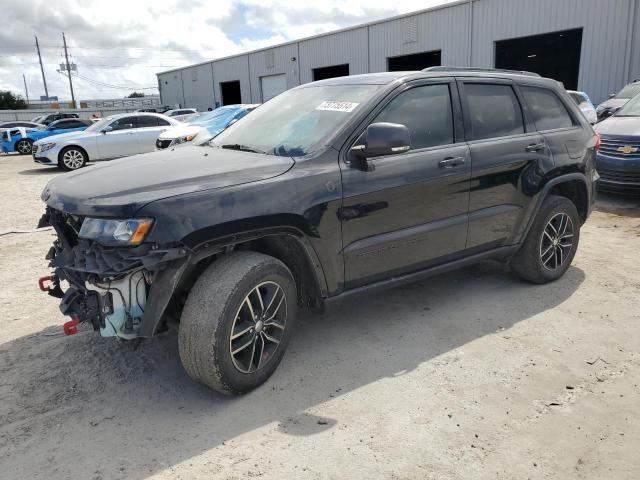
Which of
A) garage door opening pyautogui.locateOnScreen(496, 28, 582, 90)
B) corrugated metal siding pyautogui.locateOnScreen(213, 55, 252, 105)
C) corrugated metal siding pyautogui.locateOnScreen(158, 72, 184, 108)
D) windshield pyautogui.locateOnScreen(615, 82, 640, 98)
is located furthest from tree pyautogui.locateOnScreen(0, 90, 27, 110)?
windshield pyautogui.locateOnScreen(615, 82, 640, 98)

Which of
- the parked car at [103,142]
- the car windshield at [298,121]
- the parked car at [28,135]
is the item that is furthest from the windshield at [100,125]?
the car windshield at [298,121]

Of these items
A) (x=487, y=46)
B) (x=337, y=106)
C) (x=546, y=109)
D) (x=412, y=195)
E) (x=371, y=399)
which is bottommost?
(x=371, y=399)

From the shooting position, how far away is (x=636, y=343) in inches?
141

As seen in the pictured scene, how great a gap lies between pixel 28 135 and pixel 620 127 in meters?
20.9

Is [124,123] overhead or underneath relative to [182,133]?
overhead

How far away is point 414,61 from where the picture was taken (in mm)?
24703

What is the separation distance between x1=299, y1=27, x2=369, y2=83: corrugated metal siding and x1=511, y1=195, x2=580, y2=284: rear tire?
21333 mm

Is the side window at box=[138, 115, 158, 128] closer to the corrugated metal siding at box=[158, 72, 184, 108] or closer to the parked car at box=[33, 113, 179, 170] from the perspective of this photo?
the parked car at box=[33, 113, 179, 170]

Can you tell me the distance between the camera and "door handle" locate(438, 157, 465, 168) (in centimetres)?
368

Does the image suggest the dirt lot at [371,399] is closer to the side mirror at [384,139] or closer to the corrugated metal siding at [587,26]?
the side mirror at [384,139]

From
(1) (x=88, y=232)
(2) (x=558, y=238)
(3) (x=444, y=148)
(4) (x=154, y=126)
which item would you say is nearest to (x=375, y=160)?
(3) (x=444, y=148)

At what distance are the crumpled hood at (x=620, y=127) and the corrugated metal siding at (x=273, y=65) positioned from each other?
2277cm

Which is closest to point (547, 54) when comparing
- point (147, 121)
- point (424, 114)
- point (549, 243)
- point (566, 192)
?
point (147, 121)

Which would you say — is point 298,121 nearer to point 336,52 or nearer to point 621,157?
point 621,157
